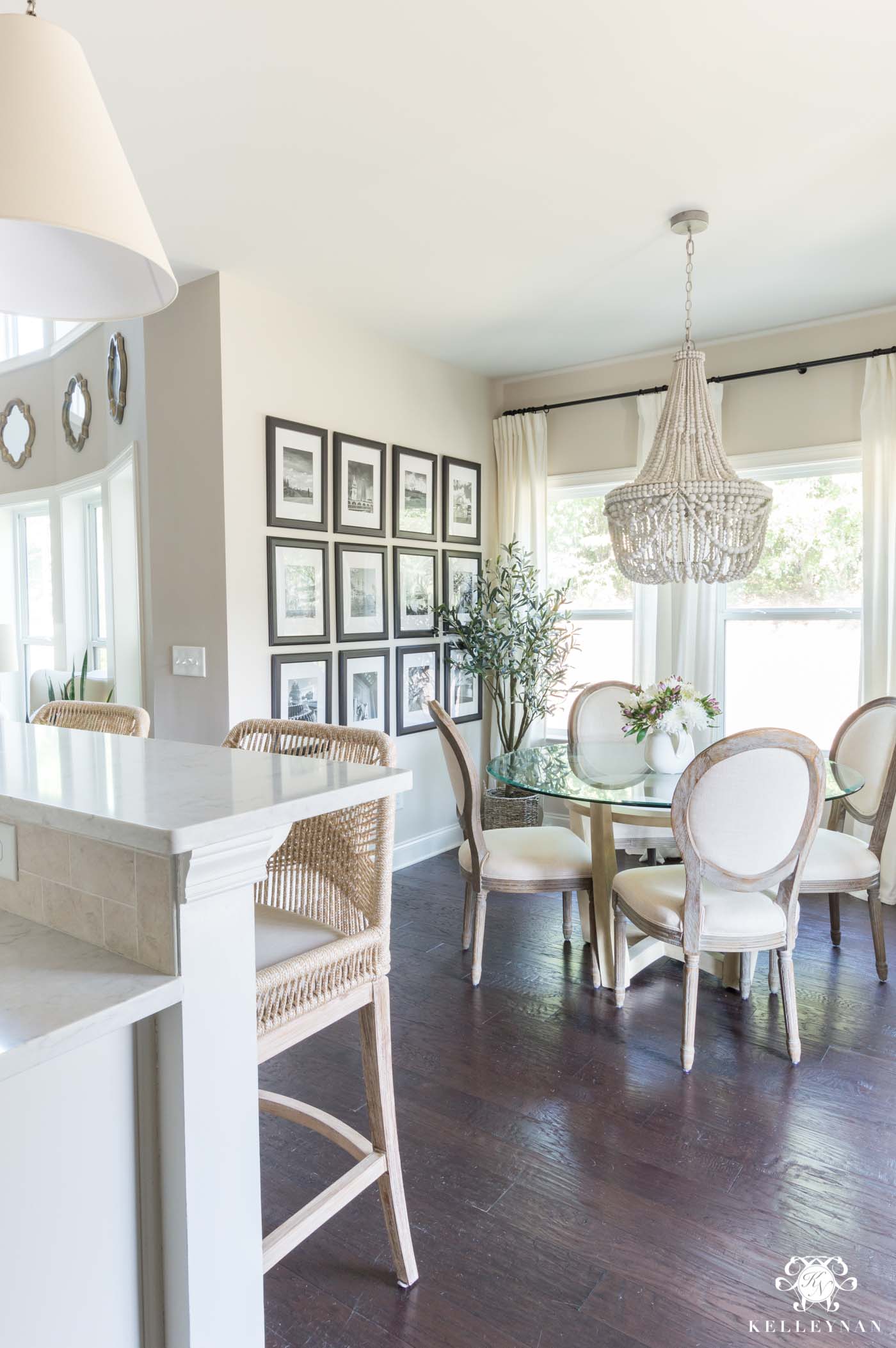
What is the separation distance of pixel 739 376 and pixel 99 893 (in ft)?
13.6

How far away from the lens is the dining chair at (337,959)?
57.3 inches

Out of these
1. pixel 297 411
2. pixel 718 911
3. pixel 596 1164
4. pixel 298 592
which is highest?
pixel 297 411

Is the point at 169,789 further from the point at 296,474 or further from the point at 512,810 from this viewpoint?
the point at 512,810

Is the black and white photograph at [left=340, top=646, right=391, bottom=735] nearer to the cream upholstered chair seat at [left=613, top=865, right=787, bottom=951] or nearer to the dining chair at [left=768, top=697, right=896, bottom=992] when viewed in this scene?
the cream upholstered chair seat at [left=613, top=865, right=787, bottom=951]

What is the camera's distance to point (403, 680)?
14.9 ft

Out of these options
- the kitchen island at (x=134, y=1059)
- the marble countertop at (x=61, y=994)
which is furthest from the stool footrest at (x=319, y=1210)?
the marble countertop at (x=61, y=994)

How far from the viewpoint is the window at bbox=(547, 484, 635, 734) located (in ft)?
16.0

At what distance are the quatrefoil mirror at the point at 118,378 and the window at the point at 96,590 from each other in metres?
0.89

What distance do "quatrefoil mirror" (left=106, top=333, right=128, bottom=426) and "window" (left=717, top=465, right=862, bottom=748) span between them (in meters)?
3.23

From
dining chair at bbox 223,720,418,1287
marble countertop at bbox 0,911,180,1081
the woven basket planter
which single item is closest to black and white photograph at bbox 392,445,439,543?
the woven basket planter

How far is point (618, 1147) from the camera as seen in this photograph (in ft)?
7.06

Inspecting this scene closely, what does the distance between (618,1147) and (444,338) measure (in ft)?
12.3

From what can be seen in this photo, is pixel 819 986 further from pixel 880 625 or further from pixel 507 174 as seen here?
pixel 507 174

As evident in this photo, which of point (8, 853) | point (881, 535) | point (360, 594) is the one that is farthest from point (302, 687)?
point (881, 535)
